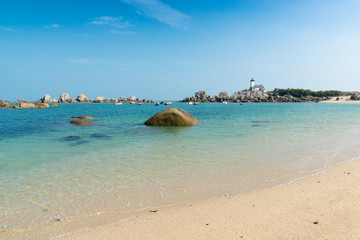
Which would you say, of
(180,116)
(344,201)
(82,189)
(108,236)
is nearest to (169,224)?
(108,236)

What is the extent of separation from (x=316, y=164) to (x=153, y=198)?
655 cm

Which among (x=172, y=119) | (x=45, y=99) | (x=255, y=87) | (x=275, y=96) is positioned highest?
(x=255, y=87)

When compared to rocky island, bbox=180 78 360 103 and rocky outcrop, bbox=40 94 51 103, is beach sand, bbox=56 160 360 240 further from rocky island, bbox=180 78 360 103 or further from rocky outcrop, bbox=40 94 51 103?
rocky outcrop, bbox=40 94 51 103

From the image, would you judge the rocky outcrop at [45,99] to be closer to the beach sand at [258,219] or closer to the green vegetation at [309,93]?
the green vegetation at [309,93]

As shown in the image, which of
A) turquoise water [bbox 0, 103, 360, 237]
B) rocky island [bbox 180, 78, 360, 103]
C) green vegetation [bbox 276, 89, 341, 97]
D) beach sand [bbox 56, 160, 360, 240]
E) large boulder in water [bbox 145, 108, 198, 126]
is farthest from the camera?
green vegetation [bbox 276, 89, 341, 97]

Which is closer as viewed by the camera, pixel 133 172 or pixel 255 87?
pixel 133 172

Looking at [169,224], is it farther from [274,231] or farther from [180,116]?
[180,116]

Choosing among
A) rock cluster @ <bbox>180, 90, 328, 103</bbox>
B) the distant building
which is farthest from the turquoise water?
the distant building

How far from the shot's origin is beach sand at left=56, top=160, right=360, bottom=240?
12.7 feet

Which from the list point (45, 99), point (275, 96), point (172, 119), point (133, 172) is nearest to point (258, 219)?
point (133, 172)

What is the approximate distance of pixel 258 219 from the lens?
4.36 metres

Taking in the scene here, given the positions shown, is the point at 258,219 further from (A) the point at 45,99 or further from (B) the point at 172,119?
(A) the point at 45,99

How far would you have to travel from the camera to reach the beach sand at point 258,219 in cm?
388

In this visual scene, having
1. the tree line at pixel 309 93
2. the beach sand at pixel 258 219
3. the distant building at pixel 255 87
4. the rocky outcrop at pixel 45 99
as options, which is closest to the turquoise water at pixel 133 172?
the beach sand at pixel 258 219
